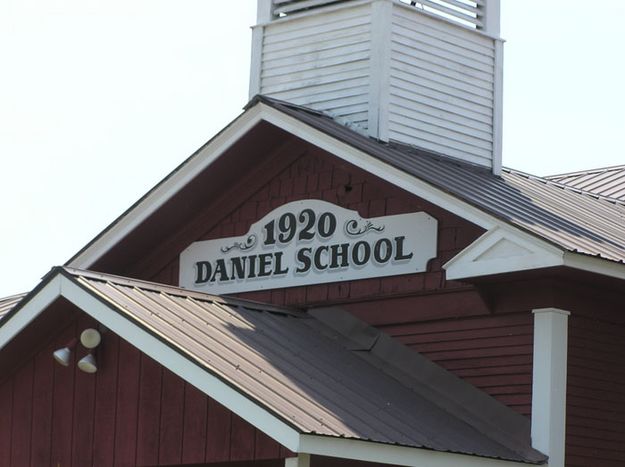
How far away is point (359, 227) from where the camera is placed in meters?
16.2

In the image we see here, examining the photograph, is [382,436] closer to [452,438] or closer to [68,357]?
[452,438]

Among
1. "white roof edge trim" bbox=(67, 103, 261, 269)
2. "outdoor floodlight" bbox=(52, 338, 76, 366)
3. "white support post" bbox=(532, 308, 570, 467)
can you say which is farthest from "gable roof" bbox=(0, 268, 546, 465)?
"white roof edge trim" bbox=(67, 103, 261, 269)

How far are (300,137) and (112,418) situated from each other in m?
3.89

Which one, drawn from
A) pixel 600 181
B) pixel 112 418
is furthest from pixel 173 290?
pixel 600 181

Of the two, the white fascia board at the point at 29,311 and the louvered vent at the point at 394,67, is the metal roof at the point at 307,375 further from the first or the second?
the louvered vent at the point at 394,67

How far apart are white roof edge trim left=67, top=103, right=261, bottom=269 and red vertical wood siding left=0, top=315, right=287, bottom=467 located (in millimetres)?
2973

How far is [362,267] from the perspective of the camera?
16125mm

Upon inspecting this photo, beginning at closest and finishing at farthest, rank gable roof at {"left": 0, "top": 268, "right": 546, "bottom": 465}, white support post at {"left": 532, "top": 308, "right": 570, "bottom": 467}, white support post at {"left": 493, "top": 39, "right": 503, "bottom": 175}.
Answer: gable roof at {"left": 0, "top": 268, "right": 546, "bottom": 465}, white support post at {"left": 532, "top": 308, "right": 570, "bottom": 467}, white support post at {"left": 493, "top": 39, "right": 503, "bottom": 175}

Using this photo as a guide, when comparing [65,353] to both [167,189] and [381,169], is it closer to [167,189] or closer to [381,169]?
[167,189]

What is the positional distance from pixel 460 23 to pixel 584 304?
4.68 meters

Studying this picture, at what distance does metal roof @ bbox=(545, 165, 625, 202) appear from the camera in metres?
20.2

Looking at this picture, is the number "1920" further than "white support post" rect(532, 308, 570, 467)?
Yes

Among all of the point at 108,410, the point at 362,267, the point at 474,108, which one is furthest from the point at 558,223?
the point at 108,410

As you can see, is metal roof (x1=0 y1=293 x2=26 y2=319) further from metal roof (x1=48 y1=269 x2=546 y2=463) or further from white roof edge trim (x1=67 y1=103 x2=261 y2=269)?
metal roof (x1=48 y1=269 x2=546 y2=463)
